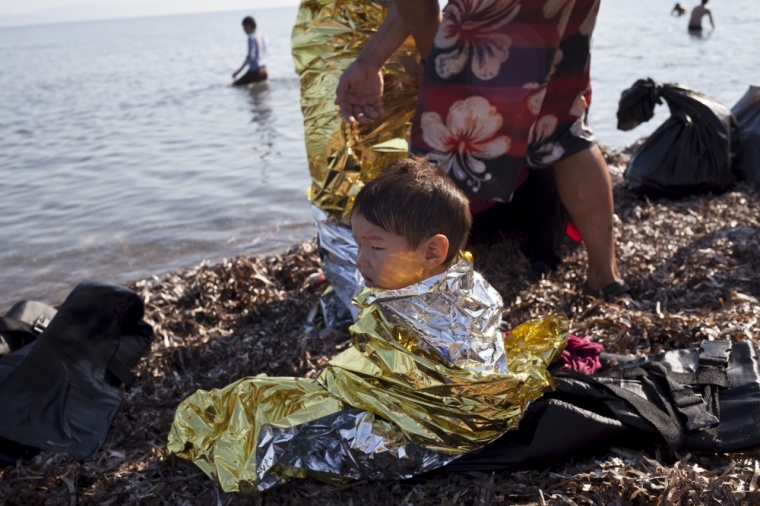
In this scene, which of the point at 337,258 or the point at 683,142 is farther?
the point at 683,142

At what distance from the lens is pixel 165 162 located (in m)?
7.75

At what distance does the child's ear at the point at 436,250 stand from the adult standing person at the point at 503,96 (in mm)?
736

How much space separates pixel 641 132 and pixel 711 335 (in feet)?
17.5

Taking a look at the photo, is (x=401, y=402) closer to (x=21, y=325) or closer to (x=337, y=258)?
(x=337, y=258)

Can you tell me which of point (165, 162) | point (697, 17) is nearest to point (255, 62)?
point (165, 162)

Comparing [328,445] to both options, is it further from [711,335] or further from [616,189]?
[616,189]

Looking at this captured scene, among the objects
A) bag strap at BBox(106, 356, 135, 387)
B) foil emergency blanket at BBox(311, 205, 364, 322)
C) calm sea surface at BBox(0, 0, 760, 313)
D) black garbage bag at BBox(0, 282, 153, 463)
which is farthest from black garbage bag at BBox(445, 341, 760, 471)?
calm sea surface at BBox(0, 0, 760, 313)

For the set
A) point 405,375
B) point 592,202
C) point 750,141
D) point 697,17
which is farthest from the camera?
point 697,17

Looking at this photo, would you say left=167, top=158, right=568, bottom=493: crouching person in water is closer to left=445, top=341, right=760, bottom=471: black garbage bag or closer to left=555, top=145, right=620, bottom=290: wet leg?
left=445, top=341, right=760, bottom=471: black garbage bag

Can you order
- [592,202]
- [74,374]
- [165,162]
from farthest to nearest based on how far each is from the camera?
[165,162] < [592,202] < [74,374]

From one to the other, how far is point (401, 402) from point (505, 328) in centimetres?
103

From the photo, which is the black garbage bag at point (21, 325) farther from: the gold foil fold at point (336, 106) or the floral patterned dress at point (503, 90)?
the floral patterned dress at point (503, 90)

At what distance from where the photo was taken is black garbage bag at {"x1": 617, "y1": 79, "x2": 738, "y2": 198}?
4.12 metres

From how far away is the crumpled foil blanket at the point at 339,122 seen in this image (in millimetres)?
2975
